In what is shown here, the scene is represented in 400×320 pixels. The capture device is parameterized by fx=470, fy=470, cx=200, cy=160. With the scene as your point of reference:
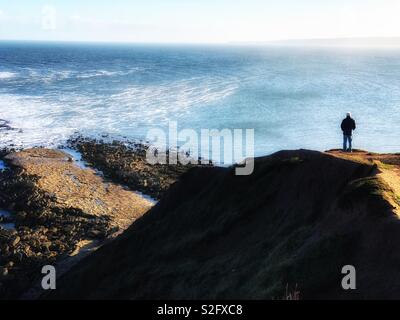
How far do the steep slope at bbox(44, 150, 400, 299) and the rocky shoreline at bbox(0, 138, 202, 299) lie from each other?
511 centimetres

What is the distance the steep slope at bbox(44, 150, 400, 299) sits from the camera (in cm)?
1329

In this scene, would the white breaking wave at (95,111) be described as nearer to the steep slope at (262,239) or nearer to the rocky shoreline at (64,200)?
the rocky shoreline at (64,200)

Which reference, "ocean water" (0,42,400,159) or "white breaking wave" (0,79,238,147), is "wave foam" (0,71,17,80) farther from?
"white breaking wave" (0,79,238,147)

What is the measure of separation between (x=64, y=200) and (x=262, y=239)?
23.6 meters

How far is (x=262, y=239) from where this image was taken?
17.4 meters

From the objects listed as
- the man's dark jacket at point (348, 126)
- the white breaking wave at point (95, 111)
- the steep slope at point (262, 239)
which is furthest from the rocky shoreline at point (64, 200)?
the man's dark jacket at point (348, 126)

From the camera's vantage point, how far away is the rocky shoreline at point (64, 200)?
27.5 m

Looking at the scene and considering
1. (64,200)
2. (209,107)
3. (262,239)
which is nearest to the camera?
(262,239)

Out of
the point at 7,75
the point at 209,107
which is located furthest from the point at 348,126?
the point at 7,75

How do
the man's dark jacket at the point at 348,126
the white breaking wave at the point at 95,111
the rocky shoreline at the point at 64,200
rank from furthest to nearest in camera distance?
the white breaking wave at the point at 95,111
the rocky shoreline at the point at 64,200
the man's dark jacket at the point at 348,126

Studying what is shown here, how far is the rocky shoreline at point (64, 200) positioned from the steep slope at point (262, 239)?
5105 millimetres

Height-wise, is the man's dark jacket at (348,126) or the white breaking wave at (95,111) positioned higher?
the man's dark jacket at (348,126)

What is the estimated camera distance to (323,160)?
18.9 m

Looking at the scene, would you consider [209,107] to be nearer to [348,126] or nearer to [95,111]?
[95,111]
